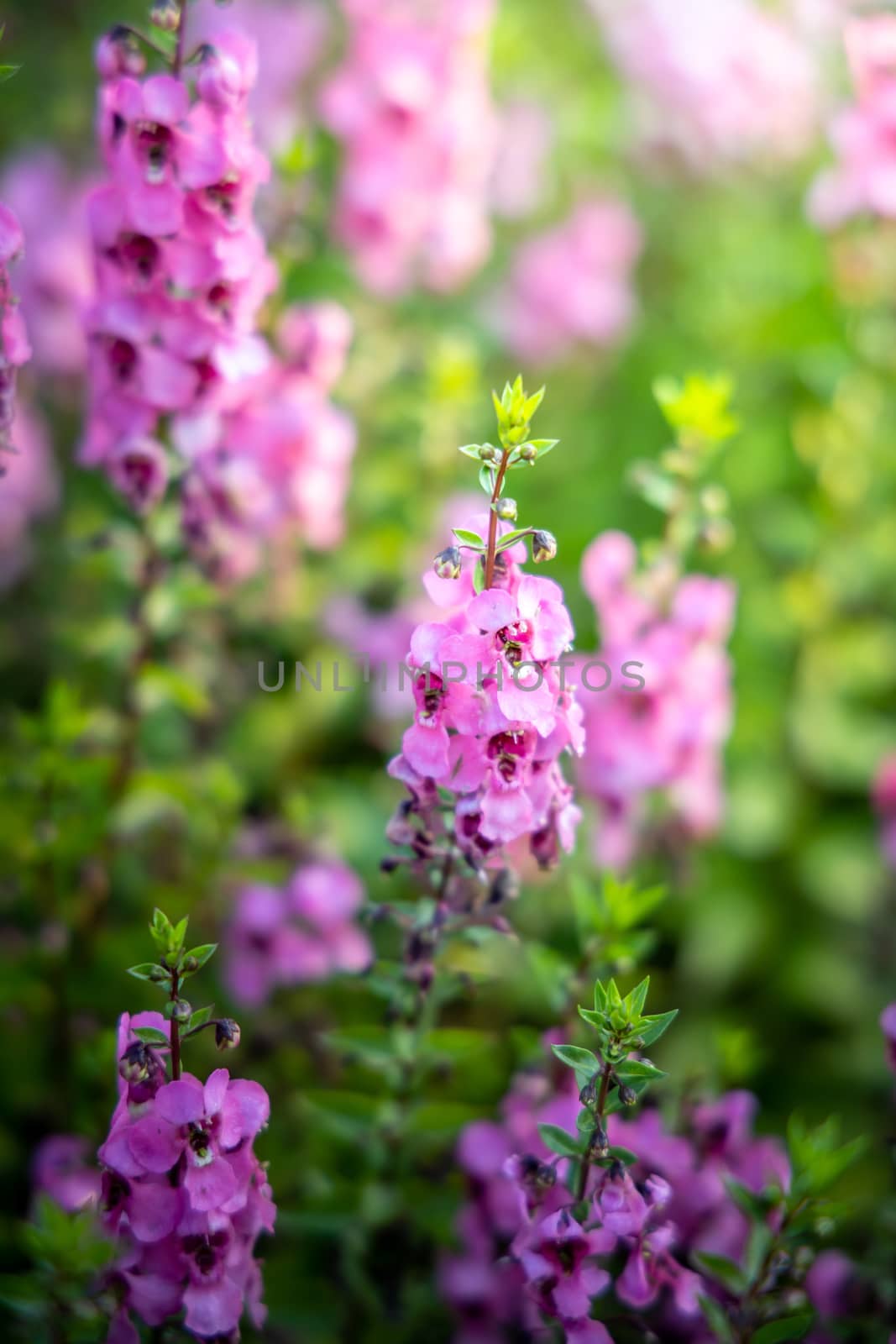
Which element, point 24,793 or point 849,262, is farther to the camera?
point 849,262

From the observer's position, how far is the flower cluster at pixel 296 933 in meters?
2.74

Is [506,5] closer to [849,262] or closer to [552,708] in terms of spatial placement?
[849,262]

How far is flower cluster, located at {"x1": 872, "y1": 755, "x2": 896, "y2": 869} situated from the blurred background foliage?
33 cm

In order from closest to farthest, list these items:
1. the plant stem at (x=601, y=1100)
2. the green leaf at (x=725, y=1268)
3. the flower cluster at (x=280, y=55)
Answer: the plant stem at (x=601, y=1100) < the green leaf at (x=725, y=1268) < the flower cluster at (x=280, y=55)

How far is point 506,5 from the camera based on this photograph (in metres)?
6.30

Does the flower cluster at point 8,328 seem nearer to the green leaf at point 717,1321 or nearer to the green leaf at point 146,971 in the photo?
the green leaf at point 146,971

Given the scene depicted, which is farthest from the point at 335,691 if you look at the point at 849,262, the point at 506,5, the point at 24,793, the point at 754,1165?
the point at 506,5

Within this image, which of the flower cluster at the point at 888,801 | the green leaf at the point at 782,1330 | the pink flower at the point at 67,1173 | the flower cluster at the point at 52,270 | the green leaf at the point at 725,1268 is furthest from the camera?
the flower cluster at the point at 52,270

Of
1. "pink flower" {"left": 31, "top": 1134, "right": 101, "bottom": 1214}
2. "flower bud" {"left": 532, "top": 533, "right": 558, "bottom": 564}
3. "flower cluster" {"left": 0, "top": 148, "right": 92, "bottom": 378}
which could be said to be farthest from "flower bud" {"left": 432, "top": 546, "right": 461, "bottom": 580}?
"flower cluster" {"left": 0, "top": 148, "right": 92, "bottom": 378}

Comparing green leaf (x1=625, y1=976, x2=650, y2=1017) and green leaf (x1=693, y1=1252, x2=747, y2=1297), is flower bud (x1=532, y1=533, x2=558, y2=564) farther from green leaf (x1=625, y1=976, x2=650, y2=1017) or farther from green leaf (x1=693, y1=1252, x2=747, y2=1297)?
green leaf (x1=693, y1=1252, x2=747, y2=1297)

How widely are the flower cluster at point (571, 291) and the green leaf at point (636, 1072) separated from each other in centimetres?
376

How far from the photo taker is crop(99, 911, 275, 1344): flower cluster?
5.05 feet

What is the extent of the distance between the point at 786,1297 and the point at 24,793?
187cm

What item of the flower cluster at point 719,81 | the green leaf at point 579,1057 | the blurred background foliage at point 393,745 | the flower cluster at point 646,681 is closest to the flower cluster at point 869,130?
the blurred background foliage at point 393,745
